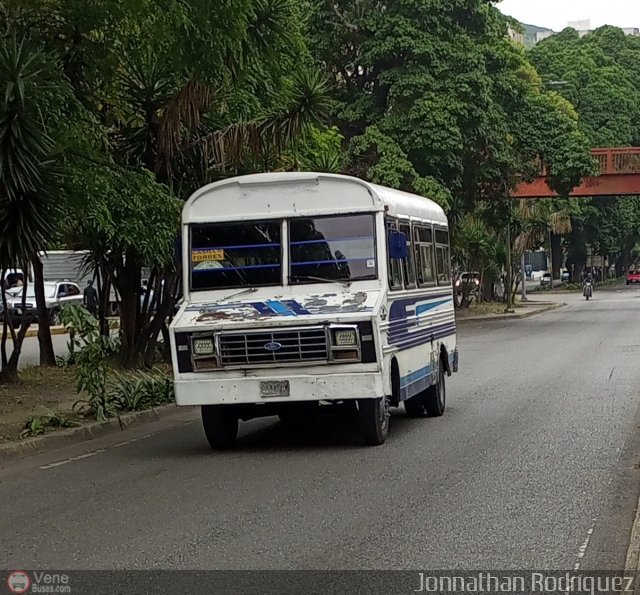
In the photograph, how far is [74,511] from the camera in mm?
9398

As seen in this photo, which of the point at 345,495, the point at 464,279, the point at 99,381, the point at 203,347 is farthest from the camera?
the point at 464,279

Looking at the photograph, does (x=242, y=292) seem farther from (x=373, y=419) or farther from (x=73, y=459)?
(x=73, y=459)

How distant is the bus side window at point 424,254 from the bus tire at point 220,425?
318cm

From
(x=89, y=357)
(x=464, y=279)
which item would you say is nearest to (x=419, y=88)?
(x=464, y=279)


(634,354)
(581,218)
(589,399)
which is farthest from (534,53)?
(589,399)

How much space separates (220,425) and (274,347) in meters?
1.31

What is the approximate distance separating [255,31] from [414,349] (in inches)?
176

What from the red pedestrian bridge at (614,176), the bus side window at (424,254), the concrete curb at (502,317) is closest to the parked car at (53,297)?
the concrete curb at (502,317)

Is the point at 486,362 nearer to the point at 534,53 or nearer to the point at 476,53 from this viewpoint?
the point at 476,53

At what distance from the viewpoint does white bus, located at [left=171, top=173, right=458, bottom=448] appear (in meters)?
11.8

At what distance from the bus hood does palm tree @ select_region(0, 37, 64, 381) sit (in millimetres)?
2096

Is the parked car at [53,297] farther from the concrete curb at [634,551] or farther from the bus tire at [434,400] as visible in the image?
the concrete curb at [634,551]

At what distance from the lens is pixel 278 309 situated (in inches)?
474

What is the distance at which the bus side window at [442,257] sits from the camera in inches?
640
